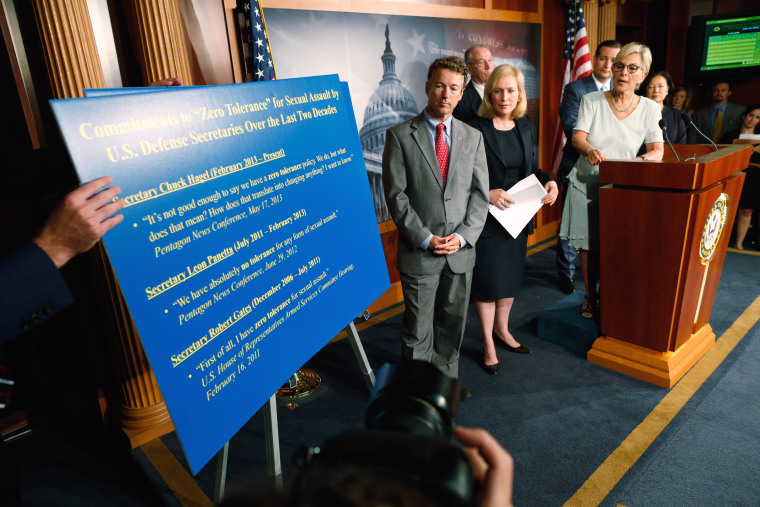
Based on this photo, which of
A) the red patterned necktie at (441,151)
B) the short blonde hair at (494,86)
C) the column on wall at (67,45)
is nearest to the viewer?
the column on wall at (67,45)

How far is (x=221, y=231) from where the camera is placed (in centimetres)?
111

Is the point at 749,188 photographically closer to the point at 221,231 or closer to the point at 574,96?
the point at 574,96

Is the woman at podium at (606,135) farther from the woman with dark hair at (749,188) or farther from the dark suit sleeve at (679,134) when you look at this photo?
the woman with dark hair at (749,188)

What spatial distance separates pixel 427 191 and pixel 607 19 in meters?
4.79

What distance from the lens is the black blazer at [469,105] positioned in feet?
10.5

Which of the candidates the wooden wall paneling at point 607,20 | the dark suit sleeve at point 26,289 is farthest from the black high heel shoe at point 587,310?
the wooden wall paneling at point 607,20

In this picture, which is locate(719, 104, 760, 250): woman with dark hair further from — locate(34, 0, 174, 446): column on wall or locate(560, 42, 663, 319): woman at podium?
locate(34, 0, 174, 446): column on wall

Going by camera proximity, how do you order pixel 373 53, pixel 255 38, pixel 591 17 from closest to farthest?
pixel 255 38
pixel 373 53
pixel 591 17

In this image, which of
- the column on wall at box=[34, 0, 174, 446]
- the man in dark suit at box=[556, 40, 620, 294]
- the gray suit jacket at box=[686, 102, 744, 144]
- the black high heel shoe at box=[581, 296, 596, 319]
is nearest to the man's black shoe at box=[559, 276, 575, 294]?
the man in dark suit at box=[556, 40, 620, 294]

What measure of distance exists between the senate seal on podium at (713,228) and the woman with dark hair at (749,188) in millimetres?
2618

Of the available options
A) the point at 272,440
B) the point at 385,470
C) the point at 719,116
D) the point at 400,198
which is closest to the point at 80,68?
the point at 400,198

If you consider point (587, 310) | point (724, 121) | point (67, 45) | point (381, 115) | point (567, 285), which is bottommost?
point (567, 285)

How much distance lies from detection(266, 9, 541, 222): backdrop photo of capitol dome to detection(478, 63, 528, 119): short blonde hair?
1.06 m

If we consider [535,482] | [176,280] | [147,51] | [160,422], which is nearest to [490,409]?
[535,482]
